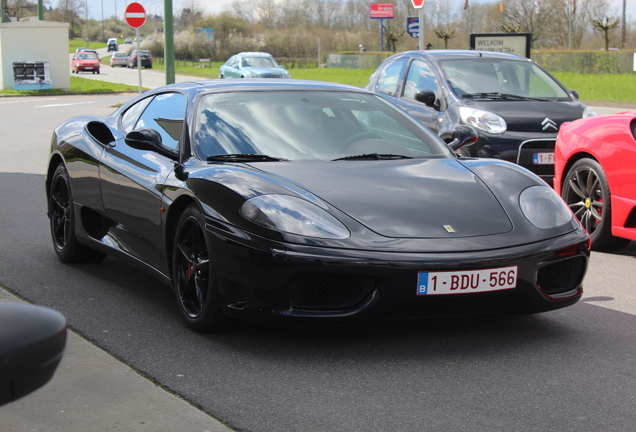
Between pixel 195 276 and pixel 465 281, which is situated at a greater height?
pixel 465 281

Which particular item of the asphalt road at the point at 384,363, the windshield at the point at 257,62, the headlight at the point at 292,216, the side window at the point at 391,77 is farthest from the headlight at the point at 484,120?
the windshield at the point at 257,62

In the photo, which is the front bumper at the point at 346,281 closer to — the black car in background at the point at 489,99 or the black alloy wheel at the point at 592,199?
the black alloy wheel at the point at 592,199

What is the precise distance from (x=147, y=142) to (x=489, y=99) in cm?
547

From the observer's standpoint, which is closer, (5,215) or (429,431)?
(429,431)

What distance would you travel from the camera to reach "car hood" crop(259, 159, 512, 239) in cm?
Answer: 425

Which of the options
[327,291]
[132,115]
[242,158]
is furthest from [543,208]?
[132,115]

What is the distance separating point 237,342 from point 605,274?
292cm

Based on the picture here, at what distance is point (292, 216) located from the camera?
13.7 ft

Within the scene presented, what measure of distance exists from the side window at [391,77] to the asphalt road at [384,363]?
5.26 metres

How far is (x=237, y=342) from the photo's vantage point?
442cm

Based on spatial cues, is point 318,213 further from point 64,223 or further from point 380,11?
point 380,11

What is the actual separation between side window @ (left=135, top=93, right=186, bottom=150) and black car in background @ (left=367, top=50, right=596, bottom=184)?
169 inches

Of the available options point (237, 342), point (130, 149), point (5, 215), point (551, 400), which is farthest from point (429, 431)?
point (5, 215)

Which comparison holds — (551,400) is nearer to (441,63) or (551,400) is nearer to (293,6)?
(441,63)
